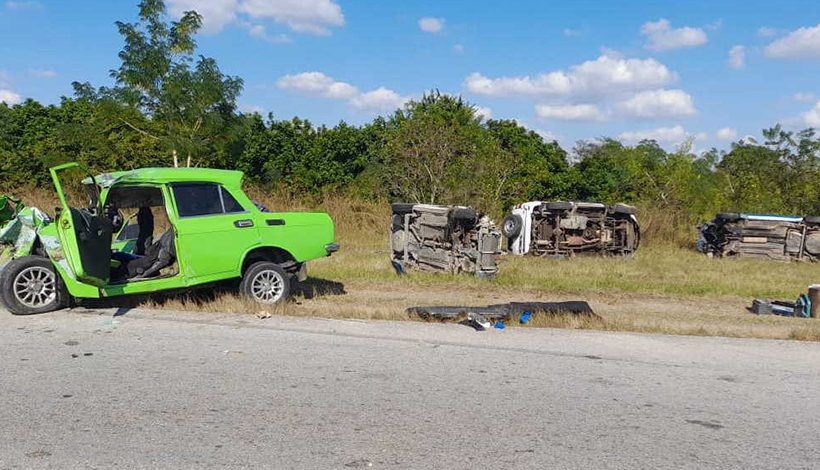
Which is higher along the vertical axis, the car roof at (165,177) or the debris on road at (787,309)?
the car roof at (165,177)

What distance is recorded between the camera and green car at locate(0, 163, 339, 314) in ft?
26.4

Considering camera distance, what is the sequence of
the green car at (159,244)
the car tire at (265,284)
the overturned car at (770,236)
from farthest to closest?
the overturned car at (770,236) → the car tire at (265,284) → the green car at (159,244)

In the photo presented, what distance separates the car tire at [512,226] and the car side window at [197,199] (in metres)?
10.5

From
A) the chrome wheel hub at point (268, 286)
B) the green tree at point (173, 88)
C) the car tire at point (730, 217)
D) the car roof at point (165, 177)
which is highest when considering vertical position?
the green tree at point (173, 88)

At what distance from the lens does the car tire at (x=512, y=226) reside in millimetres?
18062

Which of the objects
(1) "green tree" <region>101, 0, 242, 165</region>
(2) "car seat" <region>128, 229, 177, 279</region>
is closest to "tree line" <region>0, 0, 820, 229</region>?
(1) "green tree" <region>101, 0, 242, 165</region>

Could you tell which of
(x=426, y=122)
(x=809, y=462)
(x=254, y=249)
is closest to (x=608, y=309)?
(x=254, y=249)

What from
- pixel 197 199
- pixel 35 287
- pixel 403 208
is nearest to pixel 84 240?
pixel 35 287

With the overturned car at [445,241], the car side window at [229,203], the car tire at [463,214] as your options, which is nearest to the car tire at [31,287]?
the car side window at [229,203]

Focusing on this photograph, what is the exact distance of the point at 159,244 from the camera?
9148mm

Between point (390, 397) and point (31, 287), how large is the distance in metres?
5.23

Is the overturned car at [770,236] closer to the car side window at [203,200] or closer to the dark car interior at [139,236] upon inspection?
the car side window at [203,200]

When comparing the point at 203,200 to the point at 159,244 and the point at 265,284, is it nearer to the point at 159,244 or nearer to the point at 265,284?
the point at 159,244

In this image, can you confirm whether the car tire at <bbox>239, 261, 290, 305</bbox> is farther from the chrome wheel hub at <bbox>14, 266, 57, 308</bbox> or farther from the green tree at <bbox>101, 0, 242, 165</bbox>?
the green tree at <bbox>101, 0, 242, 165</bbox>
